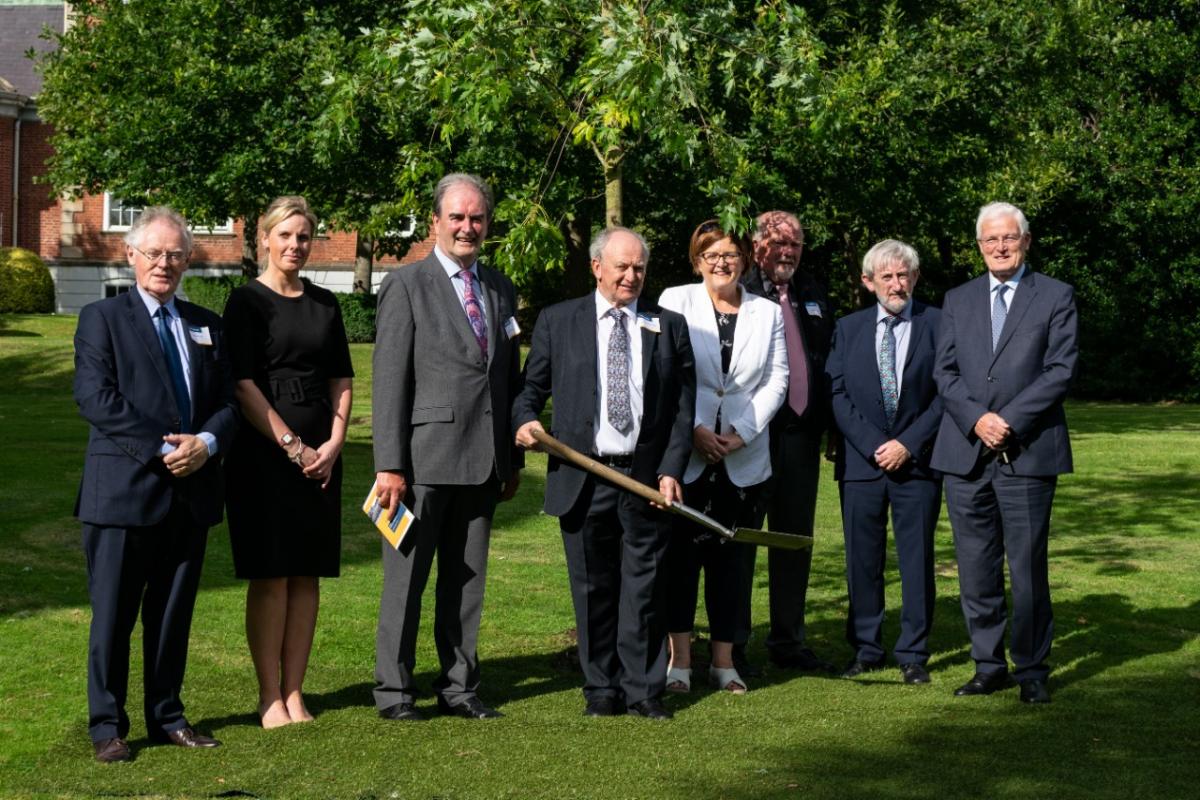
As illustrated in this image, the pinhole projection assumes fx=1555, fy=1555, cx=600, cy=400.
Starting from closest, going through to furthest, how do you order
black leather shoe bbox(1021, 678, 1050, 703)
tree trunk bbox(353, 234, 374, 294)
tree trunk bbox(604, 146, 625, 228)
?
black leather shoe bbox(1021, 678, 1050, 703), tree trunk bbox(604, 146, 625, 228), tree trunk bbox(353, 234, 374, 294)

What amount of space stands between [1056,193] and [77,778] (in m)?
25.7

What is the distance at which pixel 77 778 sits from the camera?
18.2 feet

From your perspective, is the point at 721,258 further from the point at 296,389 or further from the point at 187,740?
the point at 187,740

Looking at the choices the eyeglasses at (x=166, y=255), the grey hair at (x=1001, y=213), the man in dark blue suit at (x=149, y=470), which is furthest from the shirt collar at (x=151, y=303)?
the grey hair at (x=1001, y=213)

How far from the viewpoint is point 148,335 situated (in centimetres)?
598

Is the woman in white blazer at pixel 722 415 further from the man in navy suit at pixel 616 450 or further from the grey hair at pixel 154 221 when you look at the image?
the grey hair at pixel 154 221

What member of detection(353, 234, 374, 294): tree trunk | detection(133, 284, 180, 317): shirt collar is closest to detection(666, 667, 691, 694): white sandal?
detection(133, 284, 180, 317): shirt collar

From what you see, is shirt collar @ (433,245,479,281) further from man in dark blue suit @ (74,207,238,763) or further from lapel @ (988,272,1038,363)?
lapel @ (988,272,1038,363)

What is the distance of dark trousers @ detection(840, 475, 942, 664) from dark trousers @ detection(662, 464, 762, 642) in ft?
2.17

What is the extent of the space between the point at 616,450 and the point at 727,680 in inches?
53.5

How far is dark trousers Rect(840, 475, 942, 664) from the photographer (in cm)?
766

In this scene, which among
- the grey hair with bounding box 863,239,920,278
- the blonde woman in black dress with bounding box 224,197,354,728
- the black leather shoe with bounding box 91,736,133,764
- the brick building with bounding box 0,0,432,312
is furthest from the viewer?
the brick building with bounding box 0,0,432,312

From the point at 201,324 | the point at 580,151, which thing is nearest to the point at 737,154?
the point at 201,324

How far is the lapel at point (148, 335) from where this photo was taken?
5.96 metres
